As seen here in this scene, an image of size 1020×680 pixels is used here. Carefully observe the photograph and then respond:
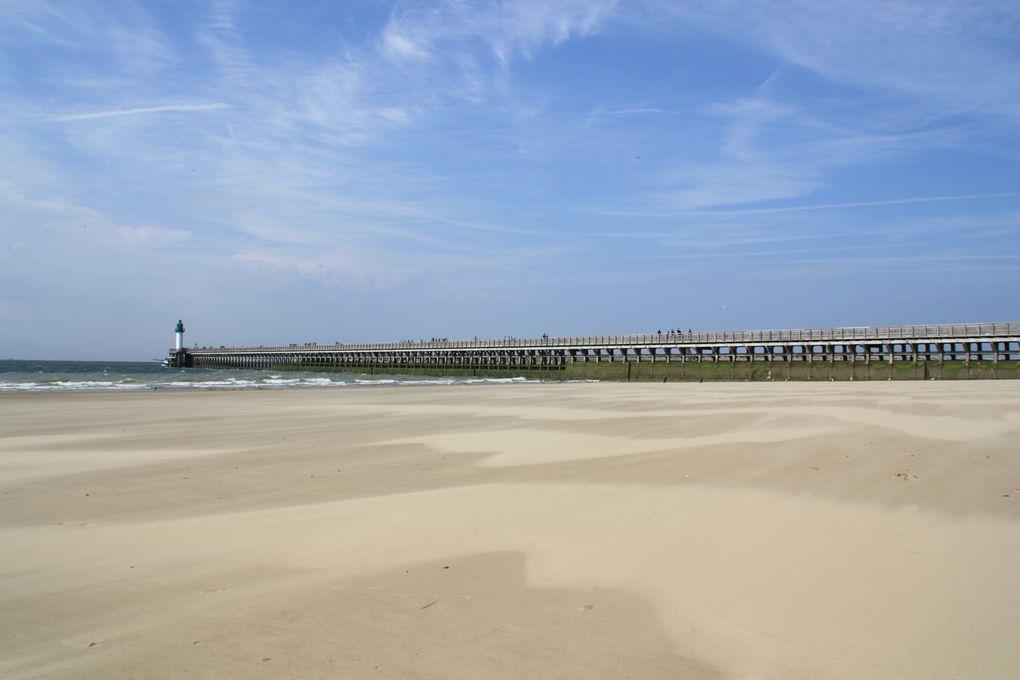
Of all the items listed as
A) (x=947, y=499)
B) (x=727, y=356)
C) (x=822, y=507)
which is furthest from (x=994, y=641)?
(x=727, y=356)

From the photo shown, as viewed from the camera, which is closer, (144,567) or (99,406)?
(144,567)

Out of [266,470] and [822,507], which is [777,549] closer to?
[822,507]

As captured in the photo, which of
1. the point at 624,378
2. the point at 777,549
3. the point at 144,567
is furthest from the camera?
the point at 624,378

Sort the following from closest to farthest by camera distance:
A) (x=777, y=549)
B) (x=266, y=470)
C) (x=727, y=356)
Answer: (x=777, y=549)
(x=266, y=470)
(x=727, y=356)

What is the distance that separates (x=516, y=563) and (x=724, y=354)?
52.7 metres

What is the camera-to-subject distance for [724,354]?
54969 millimetres

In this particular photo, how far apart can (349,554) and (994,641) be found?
3.84m

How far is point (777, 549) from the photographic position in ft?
16.7

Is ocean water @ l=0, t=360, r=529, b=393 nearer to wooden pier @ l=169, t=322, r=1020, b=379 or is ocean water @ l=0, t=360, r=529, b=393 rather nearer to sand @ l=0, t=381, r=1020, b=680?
wooden pier @ l=169, t=322, r=1020, b=379

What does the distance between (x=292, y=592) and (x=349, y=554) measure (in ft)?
2.74

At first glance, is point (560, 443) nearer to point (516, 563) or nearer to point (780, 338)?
point (516, 563)

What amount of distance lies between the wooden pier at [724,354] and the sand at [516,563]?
131 feet

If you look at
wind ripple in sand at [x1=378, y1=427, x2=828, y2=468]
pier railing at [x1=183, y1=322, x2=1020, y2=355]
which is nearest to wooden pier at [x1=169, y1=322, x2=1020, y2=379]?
pier railing at [x1=183, y1=322, x2=1020, y2=355]

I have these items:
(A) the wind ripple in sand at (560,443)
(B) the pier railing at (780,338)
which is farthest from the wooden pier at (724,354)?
(A) the wind ripple in sand at (560,443)
